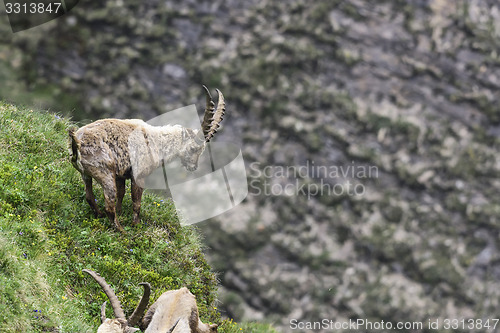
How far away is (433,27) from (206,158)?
7.57 m

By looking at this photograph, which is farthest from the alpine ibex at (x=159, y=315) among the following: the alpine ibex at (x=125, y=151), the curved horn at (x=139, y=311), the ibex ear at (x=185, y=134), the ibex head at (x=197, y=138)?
the ibex ear at (x=185, y=134)

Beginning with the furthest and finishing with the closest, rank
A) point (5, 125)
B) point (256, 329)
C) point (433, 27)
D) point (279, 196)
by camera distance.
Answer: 1. point (433, 27)
2. point (279, 196)
3. point (256, 329)
4. point (5, 125)

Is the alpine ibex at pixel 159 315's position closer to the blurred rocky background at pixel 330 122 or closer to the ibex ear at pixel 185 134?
the ibex ear at pixel 185 134

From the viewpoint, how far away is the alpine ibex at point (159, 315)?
7625mm

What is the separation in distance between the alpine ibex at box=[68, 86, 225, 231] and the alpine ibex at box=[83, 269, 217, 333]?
1899 millimetres

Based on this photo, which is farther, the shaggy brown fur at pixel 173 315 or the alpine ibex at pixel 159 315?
the shaggy brown fur at pixel 173 315

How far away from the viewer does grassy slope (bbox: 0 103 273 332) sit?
7.80m

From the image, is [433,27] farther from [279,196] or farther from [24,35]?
[24,35]

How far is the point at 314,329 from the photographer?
47.4 feet

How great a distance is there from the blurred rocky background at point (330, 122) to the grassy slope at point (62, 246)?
114 inches

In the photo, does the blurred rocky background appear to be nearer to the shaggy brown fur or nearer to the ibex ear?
the ibex ear

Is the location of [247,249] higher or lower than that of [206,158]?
lower

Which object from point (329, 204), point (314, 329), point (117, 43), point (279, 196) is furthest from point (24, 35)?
→ point (314, 329)

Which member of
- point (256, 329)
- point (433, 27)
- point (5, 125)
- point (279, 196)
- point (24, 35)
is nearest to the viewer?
point (5, 125)
